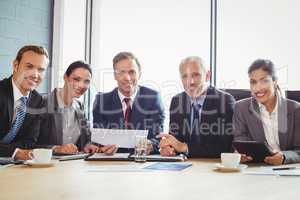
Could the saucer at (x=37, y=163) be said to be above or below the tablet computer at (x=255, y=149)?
below

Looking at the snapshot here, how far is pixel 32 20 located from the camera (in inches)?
137

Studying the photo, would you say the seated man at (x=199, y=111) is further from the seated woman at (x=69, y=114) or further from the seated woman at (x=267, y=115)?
the seated woman at (x=69, y=114)

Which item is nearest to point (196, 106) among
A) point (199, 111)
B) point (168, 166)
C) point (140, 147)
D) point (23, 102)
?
point (199, 111)

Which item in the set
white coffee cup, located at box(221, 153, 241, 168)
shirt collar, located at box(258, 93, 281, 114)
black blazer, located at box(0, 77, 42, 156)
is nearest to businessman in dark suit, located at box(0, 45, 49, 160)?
black blazer, located at box(0, 77, 42, 156)

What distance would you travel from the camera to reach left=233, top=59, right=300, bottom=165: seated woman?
7.28 feet

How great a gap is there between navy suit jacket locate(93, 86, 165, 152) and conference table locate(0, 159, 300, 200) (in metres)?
0.79

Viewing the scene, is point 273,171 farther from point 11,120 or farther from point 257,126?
point 11,120

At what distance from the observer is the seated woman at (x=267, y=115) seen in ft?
7.28

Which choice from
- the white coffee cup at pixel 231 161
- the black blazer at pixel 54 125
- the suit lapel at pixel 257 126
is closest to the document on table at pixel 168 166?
the white coffee cup at pixel 231 161

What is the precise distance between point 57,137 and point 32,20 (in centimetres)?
137

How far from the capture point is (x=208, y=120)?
242cm

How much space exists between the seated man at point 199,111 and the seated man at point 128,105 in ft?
0.47

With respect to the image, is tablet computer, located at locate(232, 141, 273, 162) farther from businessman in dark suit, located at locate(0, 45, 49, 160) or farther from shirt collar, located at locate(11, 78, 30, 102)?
shirt collar, located at locate(11, 78, 30, 102)

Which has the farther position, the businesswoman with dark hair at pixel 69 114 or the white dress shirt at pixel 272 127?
the businesswoman with dark hair at pixel 69 114
